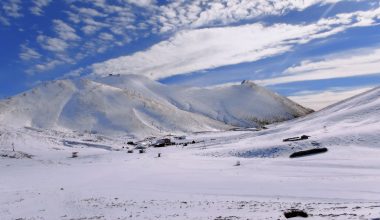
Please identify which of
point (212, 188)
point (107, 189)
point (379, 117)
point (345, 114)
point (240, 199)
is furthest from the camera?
point (345, 114)

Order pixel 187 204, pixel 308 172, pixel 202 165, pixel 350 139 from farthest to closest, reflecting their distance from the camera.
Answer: pixel 350 139 < pixel 202 165 < pixel 308 172 < pixel 187 204

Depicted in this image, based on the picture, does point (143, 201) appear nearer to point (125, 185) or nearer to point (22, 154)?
point (125, 185)

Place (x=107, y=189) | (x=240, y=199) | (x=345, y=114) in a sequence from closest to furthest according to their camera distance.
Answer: (x=240, y=199) → (x=107, y=189) → (x=345, y=114)

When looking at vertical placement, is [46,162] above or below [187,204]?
above

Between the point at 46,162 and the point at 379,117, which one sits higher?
the point at 379,117

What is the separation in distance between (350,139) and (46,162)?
47.1m

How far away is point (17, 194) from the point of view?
37.5 meters

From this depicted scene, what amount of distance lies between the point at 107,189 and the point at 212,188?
981cm

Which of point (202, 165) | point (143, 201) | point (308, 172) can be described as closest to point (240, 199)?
point (143, 201)

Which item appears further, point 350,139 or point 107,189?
point 350,139

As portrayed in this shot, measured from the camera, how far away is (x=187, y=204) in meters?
28.0

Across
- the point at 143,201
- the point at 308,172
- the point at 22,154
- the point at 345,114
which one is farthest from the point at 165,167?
the point at 345,114

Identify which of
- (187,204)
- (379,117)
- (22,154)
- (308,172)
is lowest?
(187,204)

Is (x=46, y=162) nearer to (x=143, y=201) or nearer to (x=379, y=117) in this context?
(x=143, y=201)
